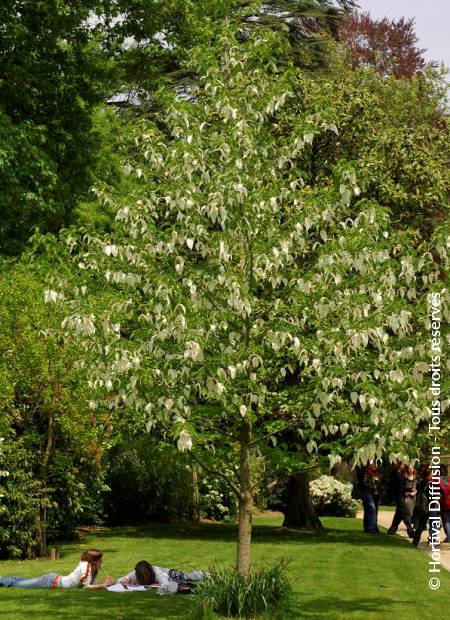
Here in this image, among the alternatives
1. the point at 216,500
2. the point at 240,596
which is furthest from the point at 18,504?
the point at 216,500

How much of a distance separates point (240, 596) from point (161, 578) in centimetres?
353

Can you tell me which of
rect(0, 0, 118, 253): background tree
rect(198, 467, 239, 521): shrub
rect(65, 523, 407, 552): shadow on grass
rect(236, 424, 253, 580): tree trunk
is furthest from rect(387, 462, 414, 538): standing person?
rect(236, 424, 253, 580): tree trunk

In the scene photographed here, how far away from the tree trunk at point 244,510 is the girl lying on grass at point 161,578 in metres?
2.44

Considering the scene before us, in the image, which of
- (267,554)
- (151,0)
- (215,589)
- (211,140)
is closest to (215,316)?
(211,140)

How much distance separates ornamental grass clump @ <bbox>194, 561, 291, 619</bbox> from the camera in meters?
11.5

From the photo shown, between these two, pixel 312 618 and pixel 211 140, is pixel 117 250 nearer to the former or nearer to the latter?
pixel 211 140

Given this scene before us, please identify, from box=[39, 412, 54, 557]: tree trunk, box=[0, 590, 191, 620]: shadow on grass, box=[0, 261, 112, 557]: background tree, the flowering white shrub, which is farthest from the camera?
the flowering white shrub

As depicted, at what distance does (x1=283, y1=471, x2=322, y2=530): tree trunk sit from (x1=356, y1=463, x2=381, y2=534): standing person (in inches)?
59.9

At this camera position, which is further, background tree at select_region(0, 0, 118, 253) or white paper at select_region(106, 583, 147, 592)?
background tree at select_region(0, 0, 118, 253)

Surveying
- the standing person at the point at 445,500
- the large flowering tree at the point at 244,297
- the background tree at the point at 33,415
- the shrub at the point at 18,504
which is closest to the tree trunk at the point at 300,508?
the standing person at the point at 445,500

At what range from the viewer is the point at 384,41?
43625mm

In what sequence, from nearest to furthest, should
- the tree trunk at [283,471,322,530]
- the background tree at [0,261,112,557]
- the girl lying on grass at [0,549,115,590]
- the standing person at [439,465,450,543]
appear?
1. the girl lying on grass at [0,549,115,590]
2. the background tree at [0,261,112,557]
3. the standing person at [439,465,450,543]
4. the tree trunk at [283,471,322,530]

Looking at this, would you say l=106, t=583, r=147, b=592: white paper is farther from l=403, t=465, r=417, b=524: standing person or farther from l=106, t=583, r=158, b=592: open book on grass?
l=403, t=465, r=417, b=524: standing person

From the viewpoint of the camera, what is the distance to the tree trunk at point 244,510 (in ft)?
40.4
